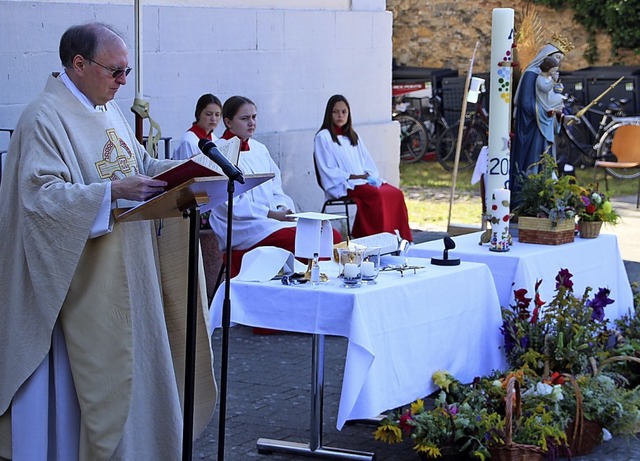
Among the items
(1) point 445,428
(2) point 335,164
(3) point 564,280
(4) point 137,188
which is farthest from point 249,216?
(4) point 137,188

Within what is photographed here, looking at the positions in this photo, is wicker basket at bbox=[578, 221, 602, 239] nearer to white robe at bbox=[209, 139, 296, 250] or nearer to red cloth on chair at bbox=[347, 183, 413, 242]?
white robe at bbox=[209, 139, 296, 250]

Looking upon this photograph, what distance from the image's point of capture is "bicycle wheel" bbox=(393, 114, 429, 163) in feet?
56.3

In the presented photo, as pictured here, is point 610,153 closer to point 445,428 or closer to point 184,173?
point 445,428

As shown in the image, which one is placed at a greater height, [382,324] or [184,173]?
[184,173]

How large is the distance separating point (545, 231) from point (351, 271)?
176cm

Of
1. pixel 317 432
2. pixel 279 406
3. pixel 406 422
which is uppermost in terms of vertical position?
pixel 406 422

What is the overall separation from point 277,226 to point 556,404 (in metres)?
2.91

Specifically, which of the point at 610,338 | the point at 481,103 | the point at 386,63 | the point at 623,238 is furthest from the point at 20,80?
the point at 481,103

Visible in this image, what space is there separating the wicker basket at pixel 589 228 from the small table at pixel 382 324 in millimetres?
1309

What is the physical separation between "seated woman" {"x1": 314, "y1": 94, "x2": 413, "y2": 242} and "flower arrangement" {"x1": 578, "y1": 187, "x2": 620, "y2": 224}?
8.45 feet

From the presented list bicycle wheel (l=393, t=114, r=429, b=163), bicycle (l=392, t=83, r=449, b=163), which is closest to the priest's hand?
bicycle (l=392, t=83, r=449, b=163)

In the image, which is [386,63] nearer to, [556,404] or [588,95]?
[556,404]

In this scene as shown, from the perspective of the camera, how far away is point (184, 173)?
Result: 3305 mm

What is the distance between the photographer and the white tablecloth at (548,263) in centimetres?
545
